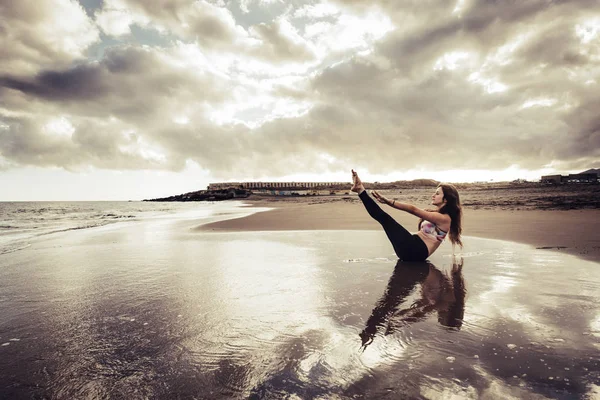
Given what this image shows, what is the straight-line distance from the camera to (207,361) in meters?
2.54

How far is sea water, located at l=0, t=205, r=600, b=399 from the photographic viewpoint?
2205 millimetres

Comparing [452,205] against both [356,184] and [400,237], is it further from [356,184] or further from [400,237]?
[356,184]

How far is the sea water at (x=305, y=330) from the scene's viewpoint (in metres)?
2.21

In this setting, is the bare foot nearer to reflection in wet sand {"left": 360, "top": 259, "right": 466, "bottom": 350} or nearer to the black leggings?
the black leggings

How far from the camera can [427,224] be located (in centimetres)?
Result: 620

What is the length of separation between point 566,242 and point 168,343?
30.5 ft

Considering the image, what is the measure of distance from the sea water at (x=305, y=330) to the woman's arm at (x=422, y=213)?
2.78ft

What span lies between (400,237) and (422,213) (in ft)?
2.18

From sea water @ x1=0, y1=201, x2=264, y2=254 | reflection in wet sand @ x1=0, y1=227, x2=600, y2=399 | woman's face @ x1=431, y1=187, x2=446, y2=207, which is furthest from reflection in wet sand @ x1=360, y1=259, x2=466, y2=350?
sea water @ x1=0, y1=201, x2=264, y2=254

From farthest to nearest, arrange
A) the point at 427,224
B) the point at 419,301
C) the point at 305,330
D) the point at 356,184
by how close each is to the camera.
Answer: the point at 356,184, the point at 427,224, the point at 419,301, the point at 305,330

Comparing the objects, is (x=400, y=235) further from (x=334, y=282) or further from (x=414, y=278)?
(x=334, y=282)

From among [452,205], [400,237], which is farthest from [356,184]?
[452,205]

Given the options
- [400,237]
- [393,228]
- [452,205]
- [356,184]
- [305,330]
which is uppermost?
[356,184]

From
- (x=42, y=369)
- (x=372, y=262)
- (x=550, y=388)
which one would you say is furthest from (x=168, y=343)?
(x=372, y=262)
